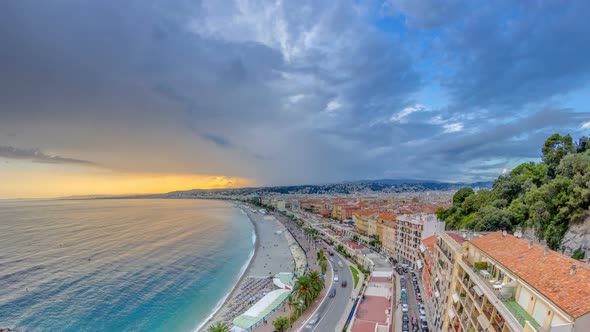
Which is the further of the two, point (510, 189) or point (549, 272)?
point (510, 189)

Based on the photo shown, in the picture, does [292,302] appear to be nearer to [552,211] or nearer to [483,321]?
[483,321]

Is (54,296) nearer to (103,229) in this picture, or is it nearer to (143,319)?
(143,319)

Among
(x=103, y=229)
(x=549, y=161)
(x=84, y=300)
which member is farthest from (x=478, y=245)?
(x=103, y=229)

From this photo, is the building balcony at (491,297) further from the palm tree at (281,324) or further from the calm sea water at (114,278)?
the calm sea water at (114,278)

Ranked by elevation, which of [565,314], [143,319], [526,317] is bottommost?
[143,319]

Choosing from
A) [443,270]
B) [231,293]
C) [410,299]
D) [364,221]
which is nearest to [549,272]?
[443,270]

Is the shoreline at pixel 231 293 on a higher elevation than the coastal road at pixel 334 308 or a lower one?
lower

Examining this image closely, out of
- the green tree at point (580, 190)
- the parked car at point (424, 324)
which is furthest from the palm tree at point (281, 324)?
the green tree at point (580, 190)
